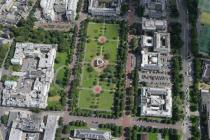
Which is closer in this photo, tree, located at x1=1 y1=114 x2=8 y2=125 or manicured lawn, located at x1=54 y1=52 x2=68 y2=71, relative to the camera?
tree, located at x1=1 y1=114 x2=8 y2=125

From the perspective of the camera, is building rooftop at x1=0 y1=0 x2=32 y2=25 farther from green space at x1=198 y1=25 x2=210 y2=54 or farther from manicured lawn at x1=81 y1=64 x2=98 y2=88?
green space at x1=198 y1=25 x2=210 y2=54

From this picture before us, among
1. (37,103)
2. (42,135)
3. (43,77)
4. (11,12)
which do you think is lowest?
(42,135)

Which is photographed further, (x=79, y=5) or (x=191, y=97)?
(x=79, y=5)

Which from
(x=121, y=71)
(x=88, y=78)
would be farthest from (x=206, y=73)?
(x=88, y=78)

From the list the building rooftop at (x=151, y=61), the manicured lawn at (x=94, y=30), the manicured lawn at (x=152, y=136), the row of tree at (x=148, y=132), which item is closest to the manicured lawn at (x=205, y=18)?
the building rooftop at (x=151, y=61)

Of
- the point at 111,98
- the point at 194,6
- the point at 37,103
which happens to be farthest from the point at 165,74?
the point at 37,103

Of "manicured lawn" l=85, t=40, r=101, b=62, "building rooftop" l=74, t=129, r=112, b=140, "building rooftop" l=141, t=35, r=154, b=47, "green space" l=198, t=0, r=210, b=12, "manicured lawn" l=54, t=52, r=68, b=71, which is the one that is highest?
"green space" l=198, t=0, r=210, b=12

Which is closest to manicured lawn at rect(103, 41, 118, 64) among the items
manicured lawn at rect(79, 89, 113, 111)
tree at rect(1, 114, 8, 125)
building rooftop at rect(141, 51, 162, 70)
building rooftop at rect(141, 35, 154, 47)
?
building rooftop at rect(141, 35, 154, 47)

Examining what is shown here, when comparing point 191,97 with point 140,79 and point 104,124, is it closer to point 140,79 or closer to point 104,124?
point 140,79
